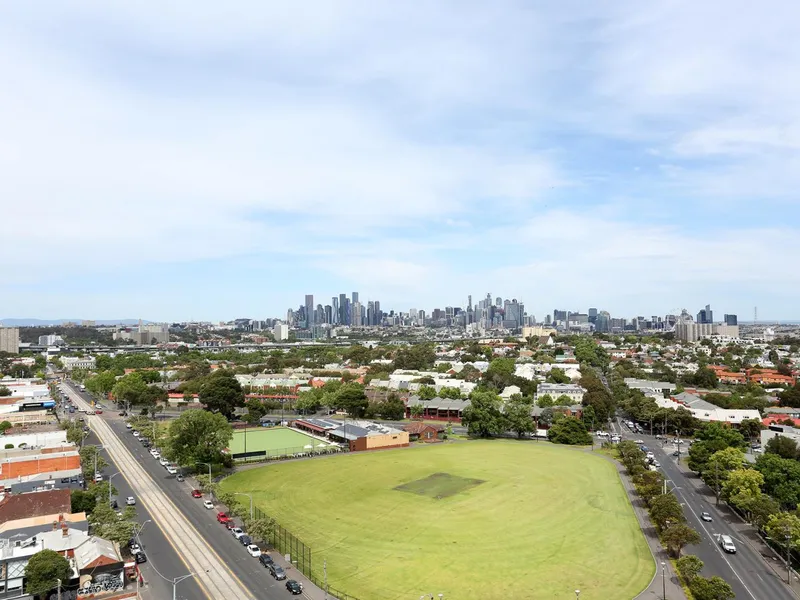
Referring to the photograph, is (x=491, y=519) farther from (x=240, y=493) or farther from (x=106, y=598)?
(x=106, y=598)

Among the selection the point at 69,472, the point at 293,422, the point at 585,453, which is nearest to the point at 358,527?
the point at 69,472

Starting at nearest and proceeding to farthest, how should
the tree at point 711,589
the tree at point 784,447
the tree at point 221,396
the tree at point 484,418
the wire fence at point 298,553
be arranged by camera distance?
1. the tree at point 711,589
2. the wire fence at point 298,553
3. the tree at point 784,447
4. the tree at point 484,418
5. the tree at point 221,396

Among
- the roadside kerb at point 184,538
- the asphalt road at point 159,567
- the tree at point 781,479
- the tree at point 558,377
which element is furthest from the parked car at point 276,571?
the tree at point 558,377

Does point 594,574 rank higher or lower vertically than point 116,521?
lower

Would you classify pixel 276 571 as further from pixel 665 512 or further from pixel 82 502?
pixel 665 512

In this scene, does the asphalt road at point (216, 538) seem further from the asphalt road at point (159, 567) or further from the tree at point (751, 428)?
the tree at point (751, 428)

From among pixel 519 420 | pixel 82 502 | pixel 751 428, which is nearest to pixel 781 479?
pixel 751 428
